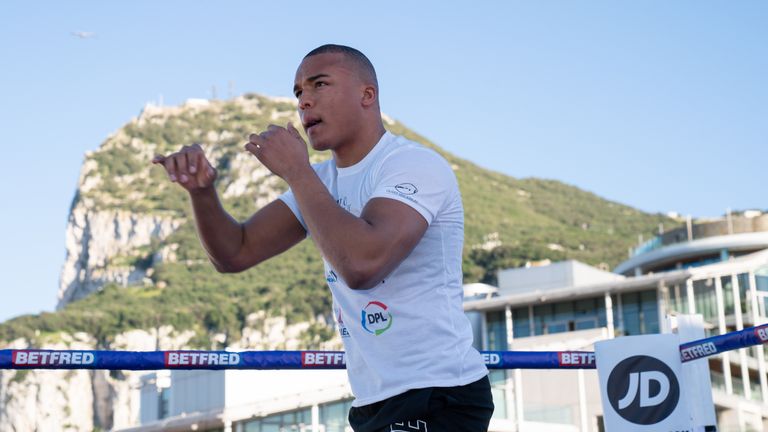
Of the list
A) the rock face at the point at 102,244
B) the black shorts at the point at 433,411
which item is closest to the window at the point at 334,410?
the black shorts at the point at 433,411

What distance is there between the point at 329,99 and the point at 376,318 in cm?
75

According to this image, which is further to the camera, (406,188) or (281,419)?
(281,419)

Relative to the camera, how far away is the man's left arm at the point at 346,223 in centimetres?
322

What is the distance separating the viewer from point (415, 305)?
3.43m

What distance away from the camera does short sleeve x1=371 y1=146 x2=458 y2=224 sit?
3.39m

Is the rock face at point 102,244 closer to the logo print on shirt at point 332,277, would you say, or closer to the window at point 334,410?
Answer: the window at point 334,410

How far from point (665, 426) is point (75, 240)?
17723cm

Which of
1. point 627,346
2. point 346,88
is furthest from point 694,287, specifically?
point 346,88

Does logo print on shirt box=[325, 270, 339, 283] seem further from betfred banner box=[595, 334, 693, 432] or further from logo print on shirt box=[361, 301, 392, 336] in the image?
betfred banner box=[595, 334, 693, 432]

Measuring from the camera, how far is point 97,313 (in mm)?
139875

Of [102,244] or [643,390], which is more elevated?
[102,244]

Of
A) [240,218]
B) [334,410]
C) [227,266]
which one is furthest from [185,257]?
[227,266]

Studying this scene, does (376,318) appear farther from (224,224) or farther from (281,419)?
(281,419)

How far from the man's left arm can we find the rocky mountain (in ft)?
369
